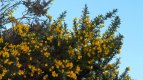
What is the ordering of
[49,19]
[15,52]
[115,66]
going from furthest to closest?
1. [49,19]
2. [115,66]
3. [15,52]

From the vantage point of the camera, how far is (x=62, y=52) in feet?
46.1

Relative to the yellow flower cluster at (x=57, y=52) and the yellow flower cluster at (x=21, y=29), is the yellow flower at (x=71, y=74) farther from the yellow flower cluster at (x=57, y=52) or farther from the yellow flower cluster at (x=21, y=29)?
the yellow flower cluster at (x=21, y=29)

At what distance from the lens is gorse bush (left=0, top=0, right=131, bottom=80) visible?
13258 mm

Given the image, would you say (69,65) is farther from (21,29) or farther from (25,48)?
(21,29)

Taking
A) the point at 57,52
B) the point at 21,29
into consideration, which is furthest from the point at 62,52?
the point at 21,29

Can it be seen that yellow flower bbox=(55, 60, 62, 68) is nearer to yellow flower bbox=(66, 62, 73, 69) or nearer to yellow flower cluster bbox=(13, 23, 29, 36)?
yellow flower bbox=(66, 62, 73, 69)

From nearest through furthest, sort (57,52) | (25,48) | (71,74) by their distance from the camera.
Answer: (71,74), (25,48), (57,52)

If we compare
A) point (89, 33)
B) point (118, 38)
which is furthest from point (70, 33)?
point (118, 38)

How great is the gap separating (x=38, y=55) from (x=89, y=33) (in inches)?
77.4

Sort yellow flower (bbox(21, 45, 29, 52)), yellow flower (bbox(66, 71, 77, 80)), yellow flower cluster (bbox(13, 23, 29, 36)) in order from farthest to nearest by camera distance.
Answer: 1. yellow flower cluster (bbox(13, 23, 29, 36))
2. yellow flower (bbox(21, 45, 29, 52))
3. yellow flower (bbox(66, 71, 77, 80))

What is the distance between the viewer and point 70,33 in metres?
14.7

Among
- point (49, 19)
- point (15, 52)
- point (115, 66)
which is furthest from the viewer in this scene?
point (49, 19)

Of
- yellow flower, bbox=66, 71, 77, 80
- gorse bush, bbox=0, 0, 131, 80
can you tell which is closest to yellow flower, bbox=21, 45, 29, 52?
gorse bush, bbox=0, 0, 131, 80

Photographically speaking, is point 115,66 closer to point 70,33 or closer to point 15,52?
point 70,33
